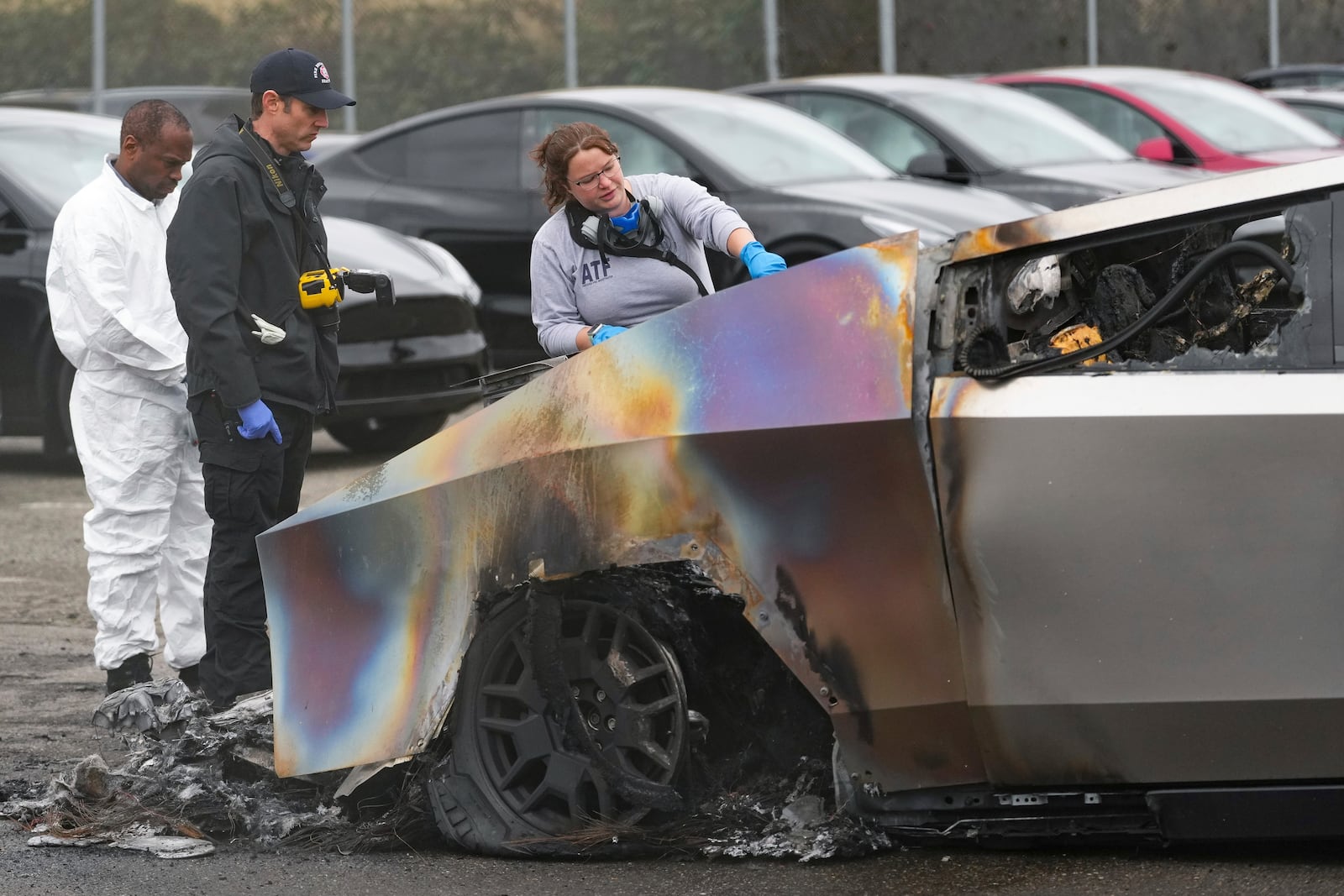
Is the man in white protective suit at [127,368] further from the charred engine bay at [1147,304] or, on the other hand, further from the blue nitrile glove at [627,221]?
the charred engine bay at [1147,304]

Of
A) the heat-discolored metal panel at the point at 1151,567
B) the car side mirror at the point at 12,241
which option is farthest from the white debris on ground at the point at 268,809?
the car side mirror at the point at 12,241

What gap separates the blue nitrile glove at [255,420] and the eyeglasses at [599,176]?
996mm

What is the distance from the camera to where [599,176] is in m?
4.87

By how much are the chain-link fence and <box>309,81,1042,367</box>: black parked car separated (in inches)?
352

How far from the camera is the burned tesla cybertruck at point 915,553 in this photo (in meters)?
3.51

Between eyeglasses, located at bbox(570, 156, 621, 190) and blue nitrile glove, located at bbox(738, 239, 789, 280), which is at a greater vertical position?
eyeglasses, located at bbox(570, 156, 621, 190)

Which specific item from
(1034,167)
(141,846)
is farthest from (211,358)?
(1034,167)

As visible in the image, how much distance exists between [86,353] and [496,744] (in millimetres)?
2217

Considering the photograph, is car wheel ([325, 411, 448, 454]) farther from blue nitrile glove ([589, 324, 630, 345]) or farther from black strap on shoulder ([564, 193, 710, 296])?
blue nitrile glove ([589, 324, 630, 345])

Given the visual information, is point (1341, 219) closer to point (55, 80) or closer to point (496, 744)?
point (496, 744)

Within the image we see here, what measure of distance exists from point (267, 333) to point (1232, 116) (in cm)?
949

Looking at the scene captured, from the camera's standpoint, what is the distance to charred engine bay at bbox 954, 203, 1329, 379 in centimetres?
365

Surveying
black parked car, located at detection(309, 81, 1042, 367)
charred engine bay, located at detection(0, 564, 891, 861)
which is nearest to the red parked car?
black parked car, located at detection(309, 81, 1042, 367)

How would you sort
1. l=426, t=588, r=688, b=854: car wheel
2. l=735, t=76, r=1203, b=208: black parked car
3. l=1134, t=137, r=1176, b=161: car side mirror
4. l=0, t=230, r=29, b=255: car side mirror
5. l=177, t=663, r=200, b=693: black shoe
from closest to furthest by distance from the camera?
l=426, t=588, r=688, b=854: car wheel → l=177, t=663, r=200, b=693: black shoe → l=0, t=230, r=29, b=255: car side mirror → l=735, t=76, r=1203, b=208: black parked car → l=1134, t=137, r=1176, b=161: car side mirror
